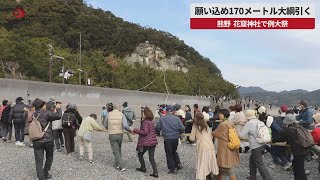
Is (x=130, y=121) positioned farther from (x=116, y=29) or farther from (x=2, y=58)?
(x=116, y=29)

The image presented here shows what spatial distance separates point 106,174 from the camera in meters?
9.05

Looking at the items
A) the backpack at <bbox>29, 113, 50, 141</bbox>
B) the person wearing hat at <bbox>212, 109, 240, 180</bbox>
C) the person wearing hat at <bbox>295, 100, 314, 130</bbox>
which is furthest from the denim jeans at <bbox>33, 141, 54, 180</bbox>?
the person wearing hat at <bbox>295, 100, 314, 130</bbox>

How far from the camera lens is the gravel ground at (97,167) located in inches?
350

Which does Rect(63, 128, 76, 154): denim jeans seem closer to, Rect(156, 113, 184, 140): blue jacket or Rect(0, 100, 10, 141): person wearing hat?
Rect(156, 113, 184, 140): blue jacket

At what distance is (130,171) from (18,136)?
5730 mm

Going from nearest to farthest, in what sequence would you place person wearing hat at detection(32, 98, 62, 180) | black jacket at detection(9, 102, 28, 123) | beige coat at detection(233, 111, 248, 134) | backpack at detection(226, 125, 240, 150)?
backpack at detection(226, 125, 240, 150) < person wearing hat at detection(32, 98, 62, 180) < beige coat at detection(233, 111, 248, 134) < black jacket at detection(9, 102, 28, 123)

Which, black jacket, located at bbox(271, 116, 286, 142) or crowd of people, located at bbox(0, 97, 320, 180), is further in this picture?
black jacket, located at bbox(271, 116, 286, 142)

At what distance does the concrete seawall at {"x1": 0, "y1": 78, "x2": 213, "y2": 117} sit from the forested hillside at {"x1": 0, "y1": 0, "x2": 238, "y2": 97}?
13.4 m

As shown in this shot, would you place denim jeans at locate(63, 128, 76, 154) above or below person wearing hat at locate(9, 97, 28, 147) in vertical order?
below

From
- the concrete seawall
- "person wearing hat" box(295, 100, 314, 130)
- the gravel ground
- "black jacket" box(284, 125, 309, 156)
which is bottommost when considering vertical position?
the gravel ground

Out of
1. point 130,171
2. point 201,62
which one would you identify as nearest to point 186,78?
point 201,62

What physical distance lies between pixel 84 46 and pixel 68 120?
199 feet

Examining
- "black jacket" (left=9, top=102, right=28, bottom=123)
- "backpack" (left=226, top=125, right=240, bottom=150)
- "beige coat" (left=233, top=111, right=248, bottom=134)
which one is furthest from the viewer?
"black jacket" (left=9, top=102, right=28, bottom=123)

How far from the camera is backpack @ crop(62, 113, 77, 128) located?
10961 mm
